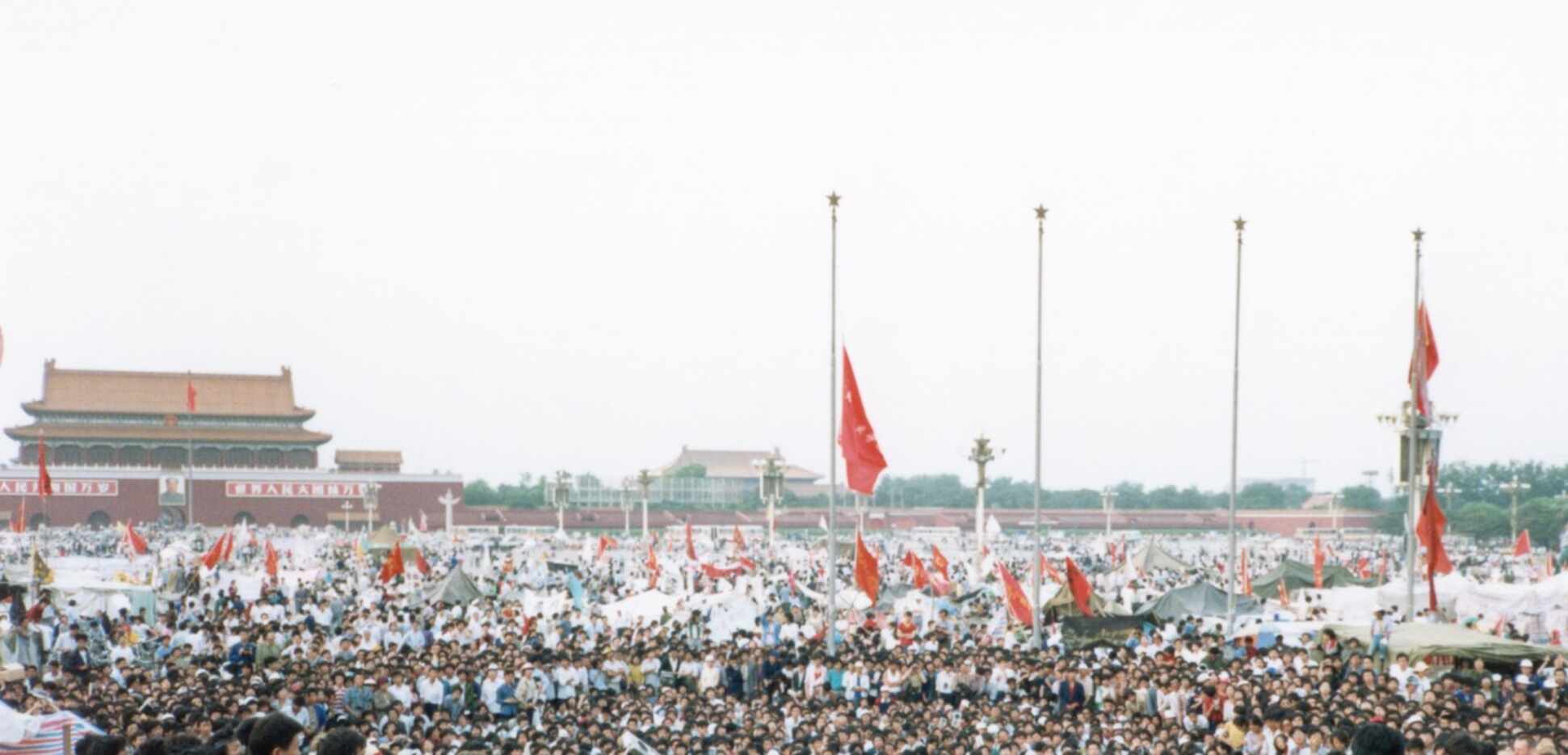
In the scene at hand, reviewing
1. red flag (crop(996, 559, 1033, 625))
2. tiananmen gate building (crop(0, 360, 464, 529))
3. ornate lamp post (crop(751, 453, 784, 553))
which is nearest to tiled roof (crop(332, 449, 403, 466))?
tiananmen gate building (crop(0, 360, 464, 529))

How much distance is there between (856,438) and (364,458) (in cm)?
7086

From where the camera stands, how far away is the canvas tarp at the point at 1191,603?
25.2m

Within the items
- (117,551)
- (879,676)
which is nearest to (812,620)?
(879,676)

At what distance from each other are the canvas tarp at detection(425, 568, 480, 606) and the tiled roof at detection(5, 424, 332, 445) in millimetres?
55962

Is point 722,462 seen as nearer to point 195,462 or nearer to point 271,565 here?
point 195,462

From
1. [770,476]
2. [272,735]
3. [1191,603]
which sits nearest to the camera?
[272,735]

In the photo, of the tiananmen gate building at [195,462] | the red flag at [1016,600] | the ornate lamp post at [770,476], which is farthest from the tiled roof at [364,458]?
the red flag at [1016,600]

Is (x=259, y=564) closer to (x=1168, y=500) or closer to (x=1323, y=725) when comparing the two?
(x=1323, y=725)

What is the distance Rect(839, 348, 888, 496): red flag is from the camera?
21.4m

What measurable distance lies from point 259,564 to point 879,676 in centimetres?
3147

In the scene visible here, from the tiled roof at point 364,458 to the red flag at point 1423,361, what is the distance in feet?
236

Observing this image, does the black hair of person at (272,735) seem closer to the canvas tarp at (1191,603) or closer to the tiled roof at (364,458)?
the canvas tarp at (1191,603)

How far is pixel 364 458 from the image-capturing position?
8788 centimetres

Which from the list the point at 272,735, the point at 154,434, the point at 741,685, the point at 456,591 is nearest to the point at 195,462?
the point at 154,434
